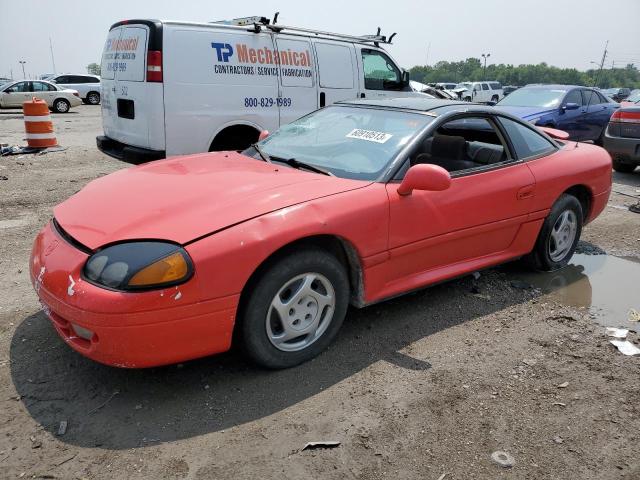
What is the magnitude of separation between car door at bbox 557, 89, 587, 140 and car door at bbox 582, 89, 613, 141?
15 centimetres

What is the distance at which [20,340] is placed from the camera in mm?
3137

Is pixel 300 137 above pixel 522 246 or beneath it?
above

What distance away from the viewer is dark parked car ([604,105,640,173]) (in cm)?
838

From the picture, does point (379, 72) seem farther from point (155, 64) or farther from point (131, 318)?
point (131, 318)

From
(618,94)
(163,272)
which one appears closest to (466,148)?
(163,272)

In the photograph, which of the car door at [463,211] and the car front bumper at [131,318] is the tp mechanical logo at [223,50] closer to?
the car door at [463,211]

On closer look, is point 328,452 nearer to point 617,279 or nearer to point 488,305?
point 488,305

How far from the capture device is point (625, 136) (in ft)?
27.9

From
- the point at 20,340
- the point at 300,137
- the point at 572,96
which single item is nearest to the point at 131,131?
the point at 300,137

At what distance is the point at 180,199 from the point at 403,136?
156cm

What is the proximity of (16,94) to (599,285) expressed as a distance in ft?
79.6

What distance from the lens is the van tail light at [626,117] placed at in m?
8.37

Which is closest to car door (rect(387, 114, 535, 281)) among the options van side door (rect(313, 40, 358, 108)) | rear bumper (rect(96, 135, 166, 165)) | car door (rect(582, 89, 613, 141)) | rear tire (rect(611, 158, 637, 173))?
rear bumper (rect(96, 135, 166, 165))

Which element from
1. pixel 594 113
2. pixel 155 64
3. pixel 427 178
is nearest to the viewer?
pixel 427 178
